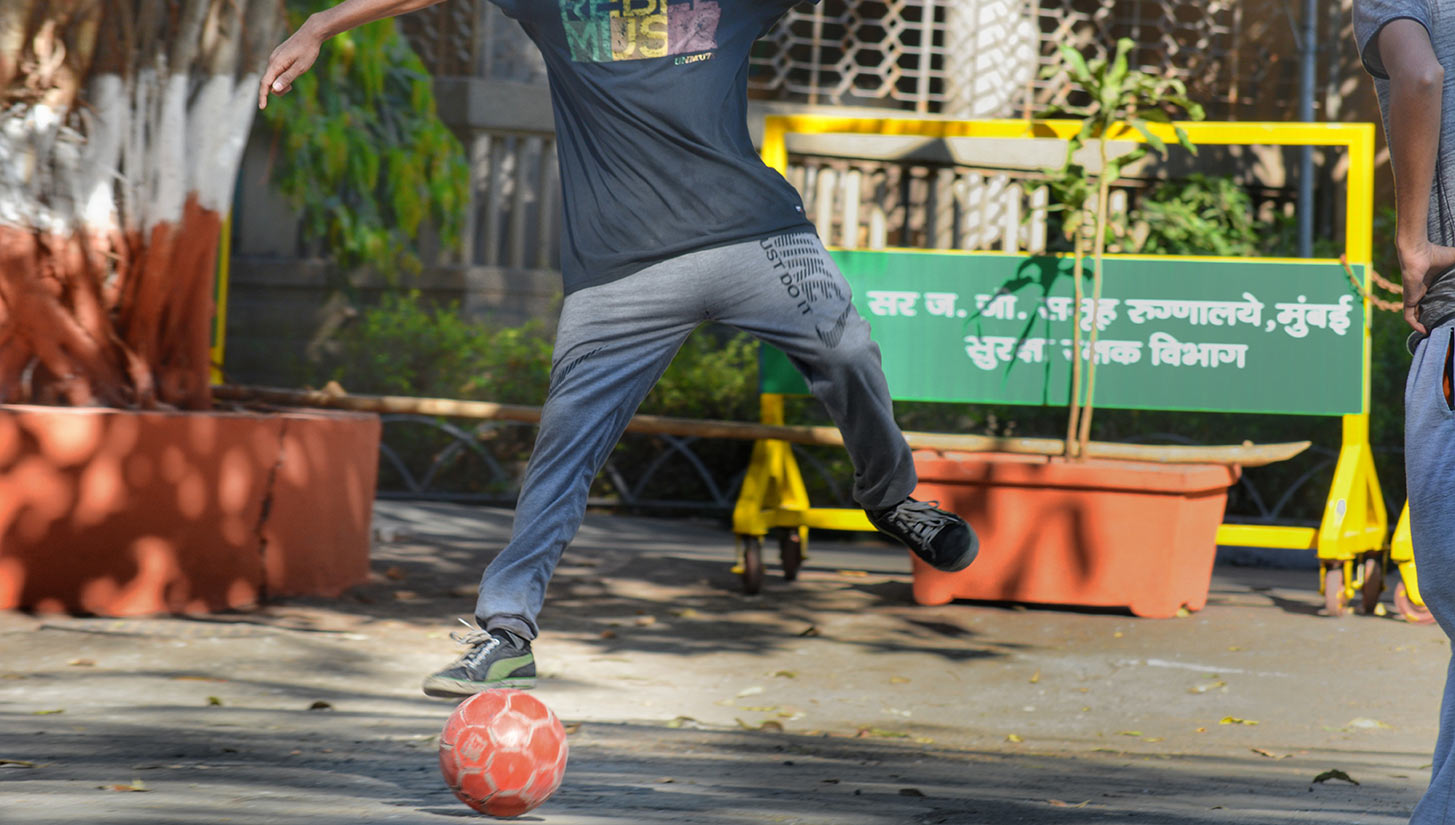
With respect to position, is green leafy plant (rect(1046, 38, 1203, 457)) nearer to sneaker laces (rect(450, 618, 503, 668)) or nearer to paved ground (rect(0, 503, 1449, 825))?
paved ground (rect(0, 503, 1449, 825))

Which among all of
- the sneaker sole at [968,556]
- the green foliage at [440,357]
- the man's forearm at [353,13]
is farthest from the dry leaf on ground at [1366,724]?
the green foliage at [440,357]

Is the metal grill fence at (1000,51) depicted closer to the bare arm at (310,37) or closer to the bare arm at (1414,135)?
the bare arm at (310,37)

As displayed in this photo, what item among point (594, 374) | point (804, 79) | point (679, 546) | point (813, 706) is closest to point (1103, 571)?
point (813, 706)

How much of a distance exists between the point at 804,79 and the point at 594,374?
955cm

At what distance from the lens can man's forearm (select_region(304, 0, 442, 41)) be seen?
3.42 m

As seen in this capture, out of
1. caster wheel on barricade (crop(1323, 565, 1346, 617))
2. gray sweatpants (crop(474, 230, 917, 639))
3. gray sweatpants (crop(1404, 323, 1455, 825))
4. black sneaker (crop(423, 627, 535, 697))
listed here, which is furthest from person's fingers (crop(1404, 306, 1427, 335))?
caster wheel on barricade (crop(1323, 565, 1346, 617))

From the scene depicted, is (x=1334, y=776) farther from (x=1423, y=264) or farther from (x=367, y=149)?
(x=367, y=149)

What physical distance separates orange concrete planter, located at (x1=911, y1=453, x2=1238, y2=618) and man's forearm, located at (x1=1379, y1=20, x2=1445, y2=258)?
362 centimetres

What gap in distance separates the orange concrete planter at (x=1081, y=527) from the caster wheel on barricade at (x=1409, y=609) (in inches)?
34.9

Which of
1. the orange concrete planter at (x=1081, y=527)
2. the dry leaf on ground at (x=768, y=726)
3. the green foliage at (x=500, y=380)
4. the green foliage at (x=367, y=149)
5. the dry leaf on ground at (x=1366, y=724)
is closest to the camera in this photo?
the dry leaf on ground at (x=768, y=726)

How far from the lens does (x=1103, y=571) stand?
20.5ft

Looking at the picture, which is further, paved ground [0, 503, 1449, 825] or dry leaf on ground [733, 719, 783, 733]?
dry leaf on ground [733, 719, 783, 733]

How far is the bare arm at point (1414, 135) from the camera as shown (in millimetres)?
2545

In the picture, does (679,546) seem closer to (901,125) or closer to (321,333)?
(901,125)
